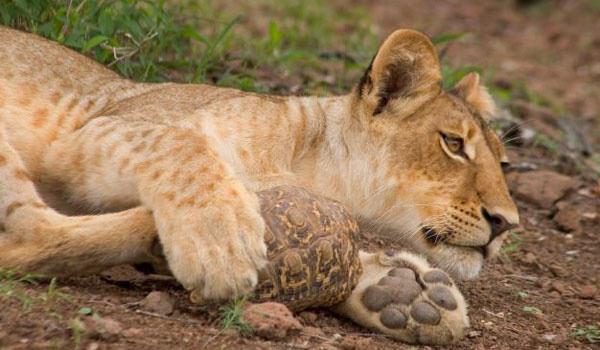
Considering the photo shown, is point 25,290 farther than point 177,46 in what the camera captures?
No

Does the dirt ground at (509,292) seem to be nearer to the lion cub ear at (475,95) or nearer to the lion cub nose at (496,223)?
the lion cub nose at (496,223)

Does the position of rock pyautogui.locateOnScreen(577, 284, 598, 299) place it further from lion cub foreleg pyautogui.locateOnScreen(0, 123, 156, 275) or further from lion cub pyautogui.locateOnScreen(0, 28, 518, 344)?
lion cub foreleg pyautogui.locateOnScreen(0, 123, 156, 275)

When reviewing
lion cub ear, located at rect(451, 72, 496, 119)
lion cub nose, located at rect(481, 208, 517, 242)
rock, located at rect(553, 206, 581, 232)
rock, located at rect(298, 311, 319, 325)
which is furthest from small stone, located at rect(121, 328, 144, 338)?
rock, located at rect(553, 206, 581, 232)

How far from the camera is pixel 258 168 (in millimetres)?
4051

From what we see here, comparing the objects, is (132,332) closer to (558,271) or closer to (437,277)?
(437,277)

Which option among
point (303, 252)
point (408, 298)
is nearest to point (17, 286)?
point (303, 252)

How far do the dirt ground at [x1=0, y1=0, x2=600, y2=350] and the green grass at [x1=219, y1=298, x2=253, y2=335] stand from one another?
3 cm

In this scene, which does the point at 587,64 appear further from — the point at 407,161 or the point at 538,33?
the point at 407,161

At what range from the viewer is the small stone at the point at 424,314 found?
338cm

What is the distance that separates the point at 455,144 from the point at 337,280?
107 centimetres

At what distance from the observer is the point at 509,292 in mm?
4496

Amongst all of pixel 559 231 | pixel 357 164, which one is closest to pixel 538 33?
pixel 559 231

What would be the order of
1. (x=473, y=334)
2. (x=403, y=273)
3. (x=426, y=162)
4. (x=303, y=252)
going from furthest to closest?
(x=426, y=162)
(x=473, y=334)
(x=403, y=273)
(x=303, y=252)

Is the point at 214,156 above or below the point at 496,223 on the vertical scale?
above
